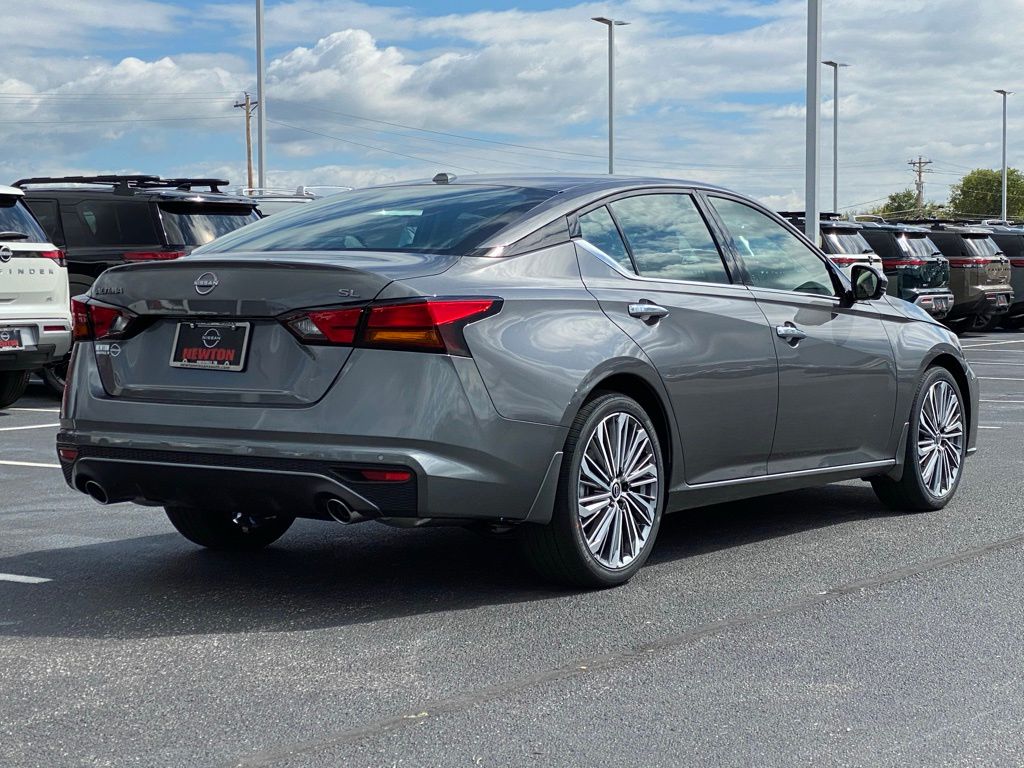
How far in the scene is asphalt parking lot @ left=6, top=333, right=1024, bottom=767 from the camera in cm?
387

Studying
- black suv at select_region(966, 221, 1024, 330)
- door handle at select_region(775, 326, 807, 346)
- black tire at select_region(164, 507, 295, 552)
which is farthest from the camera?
black suv at select_region(966, 221, 1024, 330)

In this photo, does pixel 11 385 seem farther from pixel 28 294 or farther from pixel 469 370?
pixel 469 370

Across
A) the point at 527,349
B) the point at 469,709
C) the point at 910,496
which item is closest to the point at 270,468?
the point at 527,349

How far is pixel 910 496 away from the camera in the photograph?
7.57 metres

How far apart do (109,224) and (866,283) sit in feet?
32.7

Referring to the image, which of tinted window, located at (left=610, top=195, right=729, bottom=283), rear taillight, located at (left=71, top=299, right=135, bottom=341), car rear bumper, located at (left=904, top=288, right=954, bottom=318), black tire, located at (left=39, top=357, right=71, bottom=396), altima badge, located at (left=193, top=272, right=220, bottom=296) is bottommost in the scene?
black tire, located at (left=39, top=357, right=71, bottom=396)

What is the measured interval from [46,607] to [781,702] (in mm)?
2595

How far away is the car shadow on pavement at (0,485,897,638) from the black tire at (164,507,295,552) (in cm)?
6

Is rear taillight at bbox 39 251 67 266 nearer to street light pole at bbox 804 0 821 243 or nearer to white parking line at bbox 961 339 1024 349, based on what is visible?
street light pole at bbox 804 0 821 243

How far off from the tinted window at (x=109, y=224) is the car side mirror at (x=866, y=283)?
945cm

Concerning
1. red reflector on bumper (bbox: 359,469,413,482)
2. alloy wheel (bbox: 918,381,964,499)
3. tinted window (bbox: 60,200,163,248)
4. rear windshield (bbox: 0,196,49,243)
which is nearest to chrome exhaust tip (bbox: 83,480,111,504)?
red reflector on bumper (bbox: 359,469,413,482)

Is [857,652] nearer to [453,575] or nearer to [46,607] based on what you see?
[453,575]

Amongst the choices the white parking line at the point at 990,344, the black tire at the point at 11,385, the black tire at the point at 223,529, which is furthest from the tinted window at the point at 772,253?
the white parking line at the point at 990,344

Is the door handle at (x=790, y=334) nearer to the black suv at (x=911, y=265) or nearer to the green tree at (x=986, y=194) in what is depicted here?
Answer: the black suv at (x=911, y=265)
